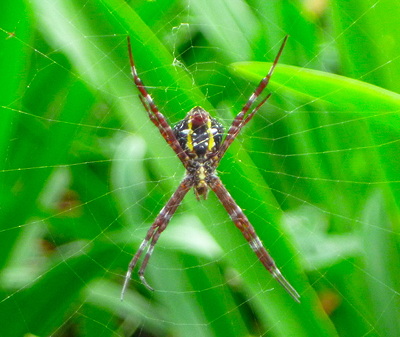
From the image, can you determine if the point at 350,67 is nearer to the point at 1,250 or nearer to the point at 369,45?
the point at 369,45

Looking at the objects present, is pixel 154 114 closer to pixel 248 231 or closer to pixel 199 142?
pixel 199 142

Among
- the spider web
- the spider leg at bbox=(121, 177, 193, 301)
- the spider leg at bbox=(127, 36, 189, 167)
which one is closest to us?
the spider web

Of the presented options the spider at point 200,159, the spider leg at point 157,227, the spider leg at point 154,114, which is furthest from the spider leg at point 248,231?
the spider leg at point 154,114

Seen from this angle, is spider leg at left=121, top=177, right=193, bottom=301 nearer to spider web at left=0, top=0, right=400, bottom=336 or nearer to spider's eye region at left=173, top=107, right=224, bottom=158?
spider web at left=0, top=0, right=400, bottom=336

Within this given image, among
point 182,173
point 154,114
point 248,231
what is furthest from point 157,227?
point 154,114

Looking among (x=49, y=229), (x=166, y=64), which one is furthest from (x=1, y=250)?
(x=166, y=64)

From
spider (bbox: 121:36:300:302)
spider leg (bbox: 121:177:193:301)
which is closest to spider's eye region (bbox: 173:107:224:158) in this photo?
spider (bbox: 121:36:300:302)
